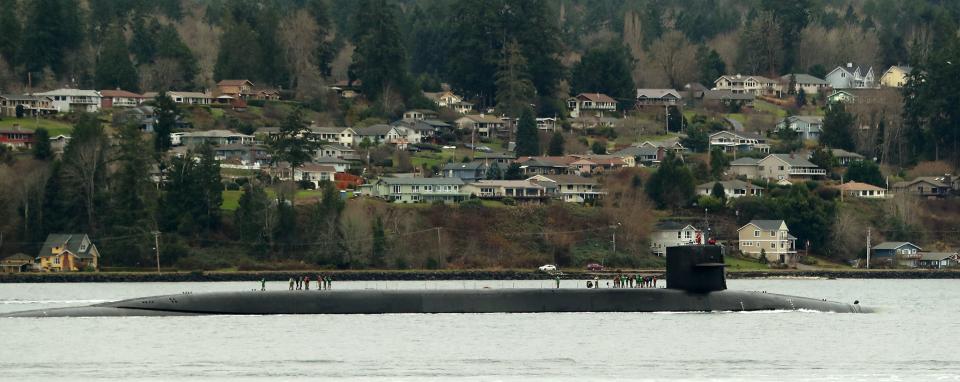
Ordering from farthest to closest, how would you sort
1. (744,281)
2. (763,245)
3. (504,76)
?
(504,76) < (763,245) < (744,281)

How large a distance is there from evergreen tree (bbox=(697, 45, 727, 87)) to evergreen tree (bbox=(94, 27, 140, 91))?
55.7 meters

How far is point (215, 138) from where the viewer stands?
12144 cm

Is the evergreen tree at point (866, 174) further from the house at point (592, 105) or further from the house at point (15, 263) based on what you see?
the house at point (15, 263)

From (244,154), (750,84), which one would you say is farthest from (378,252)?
(750,84)

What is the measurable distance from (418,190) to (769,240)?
22.0 meters

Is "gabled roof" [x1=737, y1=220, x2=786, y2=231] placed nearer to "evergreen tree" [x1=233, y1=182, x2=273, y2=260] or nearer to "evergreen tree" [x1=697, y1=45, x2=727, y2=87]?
"evergreen tree" [x1=233, y1=182, x2=273, y2=260]

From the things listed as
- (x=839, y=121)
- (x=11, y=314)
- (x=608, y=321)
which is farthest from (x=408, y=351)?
(x=839, y=121)

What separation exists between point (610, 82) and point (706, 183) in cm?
3599

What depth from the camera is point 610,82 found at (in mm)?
147875

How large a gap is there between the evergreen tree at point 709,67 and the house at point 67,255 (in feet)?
277

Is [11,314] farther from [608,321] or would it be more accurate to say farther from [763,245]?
[763,245]

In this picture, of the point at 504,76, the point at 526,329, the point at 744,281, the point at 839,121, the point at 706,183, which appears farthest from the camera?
the point at 504,76

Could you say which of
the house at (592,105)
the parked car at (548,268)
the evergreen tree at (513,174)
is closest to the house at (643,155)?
the evergreen tree at (513,174)

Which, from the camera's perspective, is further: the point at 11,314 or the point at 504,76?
the point at 504,76
